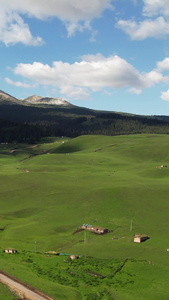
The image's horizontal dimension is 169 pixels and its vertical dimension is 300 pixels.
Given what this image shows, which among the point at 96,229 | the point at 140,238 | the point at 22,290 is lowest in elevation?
the point at 96,229

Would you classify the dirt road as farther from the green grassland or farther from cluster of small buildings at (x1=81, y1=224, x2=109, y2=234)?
cluster of small buildings at (x1=81, y1=224, x2=109, y2=234)

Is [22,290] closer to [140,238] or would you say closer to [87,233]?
[140,238]

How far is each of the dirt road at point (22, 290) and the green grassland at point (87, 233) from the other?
1.33 meters

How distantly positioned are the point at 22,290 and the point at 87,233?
39.1 metres

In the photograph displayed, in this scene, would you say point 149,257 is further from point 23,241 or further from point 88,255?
point 23,241

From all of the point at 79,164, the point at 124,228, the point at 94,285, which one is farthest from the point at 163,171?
the point at 94,285

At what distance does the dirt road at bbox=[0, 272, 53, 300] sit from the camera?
135 feet

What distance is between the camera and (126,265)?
56750mm

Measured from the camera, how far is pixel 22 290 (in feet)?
139

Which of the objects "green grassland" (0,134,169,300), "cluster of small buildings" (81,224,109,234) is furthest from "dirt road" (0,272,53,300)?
"cluster of small buildings" (81,224,109,234)

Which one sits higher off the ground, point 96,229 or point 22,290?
point 22,290

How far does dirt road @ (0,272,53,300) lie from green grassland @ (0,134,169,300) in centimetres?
133

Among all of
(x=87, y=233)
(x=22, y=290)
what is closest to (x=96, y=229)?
(x=87, y=233)

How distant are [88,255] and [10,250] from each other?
14264 mm
